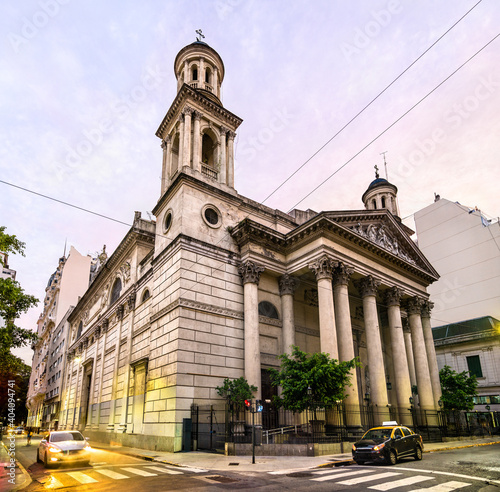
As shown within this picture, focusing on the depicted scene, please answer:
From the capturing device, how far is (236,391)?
74.4 ft

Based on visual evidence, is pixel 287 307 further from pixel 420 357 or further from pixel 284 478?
pixel 284 478

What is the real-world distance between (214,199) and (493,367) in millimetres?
38278

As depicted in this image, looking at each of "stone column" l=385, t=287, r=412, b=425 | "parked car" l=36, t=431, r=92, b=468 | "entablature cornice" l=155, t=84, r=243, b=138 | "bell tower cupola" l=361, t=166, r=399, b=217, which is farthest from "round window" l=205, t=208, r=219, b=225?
"bell tower cupola" l=361, t=166, r=399, b=217

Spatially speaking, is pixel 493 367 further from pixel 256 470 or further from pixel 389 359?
pixel 256 470

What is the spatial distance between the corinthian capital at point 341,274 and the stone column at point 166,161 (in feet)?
49.8

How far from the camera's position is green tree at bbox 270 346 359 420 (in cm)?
2047

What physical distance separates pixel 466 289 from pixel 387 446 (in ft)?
143

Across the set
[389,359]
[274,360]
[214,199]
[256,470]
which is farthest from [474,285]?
[256,470]

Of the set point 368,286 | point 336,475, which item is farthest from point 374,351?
point 336,475

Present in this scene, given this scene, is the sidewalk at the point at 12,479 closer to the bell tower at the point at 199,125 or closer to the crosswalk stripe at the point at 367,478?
the crosswalk stripe at the point at 367,478

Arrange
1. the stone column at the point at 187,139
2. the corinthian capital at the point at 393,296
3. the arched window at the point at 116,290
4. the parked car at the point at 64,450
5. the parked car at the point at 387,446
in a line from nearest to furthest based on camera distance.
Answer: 1. the parked car at the point at 387,446
2. the parked car at the point at 64,450
3. the stone column at the point at 187,139
4. the corinthian capital at the point at 393,296
5. the arched window at the point at 116,290

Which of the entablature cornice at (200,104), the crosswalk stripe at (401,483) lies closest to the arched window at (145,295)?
the entablature cornice at (200,104)

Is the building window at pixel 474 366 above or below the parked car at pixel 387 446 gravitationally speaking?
above

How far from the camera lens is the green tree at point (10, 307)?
19484 millimetres
